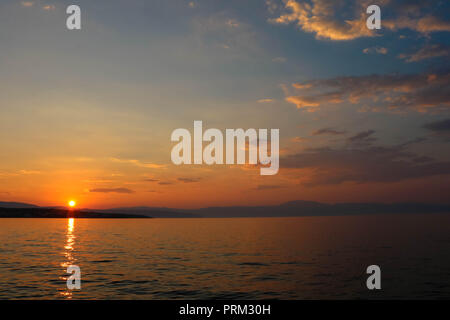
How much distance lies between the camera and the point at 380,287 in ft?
121

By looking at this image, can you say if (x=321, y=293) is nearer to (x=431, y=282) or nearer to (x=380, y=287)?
(x=380, y=287)

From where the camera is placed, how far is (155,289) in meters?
35.3
